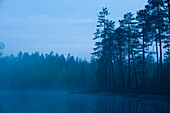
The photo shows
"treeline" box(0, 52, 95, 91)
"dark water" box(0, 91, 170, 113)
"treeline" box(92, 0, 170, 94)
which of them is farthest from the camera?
"treeline" box(0, 52, 95, 91)

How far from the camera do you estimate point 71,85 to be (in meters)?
79.4

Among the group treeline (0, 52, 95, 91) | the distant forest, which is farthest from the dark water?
treeline (0, 52, 95, 91)

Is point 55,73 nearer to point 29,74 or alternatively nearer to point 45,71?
point 45,71

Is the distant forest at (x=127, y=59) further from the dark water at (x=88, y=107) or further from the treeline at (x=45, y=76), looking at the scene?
the dark water at (x=88, y=107)

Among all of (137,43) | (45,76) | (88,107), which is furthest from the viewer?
(45,76)

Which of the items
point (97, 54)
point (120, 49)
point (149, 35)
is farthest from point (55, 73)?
point (149, 35)

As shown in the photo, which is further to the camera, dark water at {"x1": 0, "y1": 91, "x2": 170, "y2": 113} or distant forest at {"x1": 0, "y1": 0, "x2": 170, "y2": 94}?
distant forest at {"x1": 0, "y1": 0, "x2": 170, "y2": 94}

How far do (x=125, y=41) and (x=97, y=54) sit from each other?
27.3ft

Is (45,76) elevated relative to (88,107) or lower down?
elevated

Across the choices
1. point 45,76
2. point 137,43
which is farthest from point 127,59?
point 45,76

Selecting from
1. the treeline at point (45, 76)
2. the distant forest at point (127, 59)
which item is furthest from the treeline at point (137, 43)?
the treeline at point (45, 76)

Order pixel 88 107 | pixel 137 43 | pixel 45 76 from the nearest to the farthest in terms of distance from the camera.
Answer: pixel 88 107 → pixel 137 43 → pixel 45 76

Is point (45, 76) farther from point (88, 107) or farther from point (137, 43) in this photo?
point (88, 107)

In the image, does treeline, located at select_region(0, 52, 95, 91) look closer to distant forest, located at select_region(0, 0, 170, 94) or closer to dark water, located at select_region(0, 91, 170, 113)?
distant forest, located at select_region(0, 0, 170, 94)
